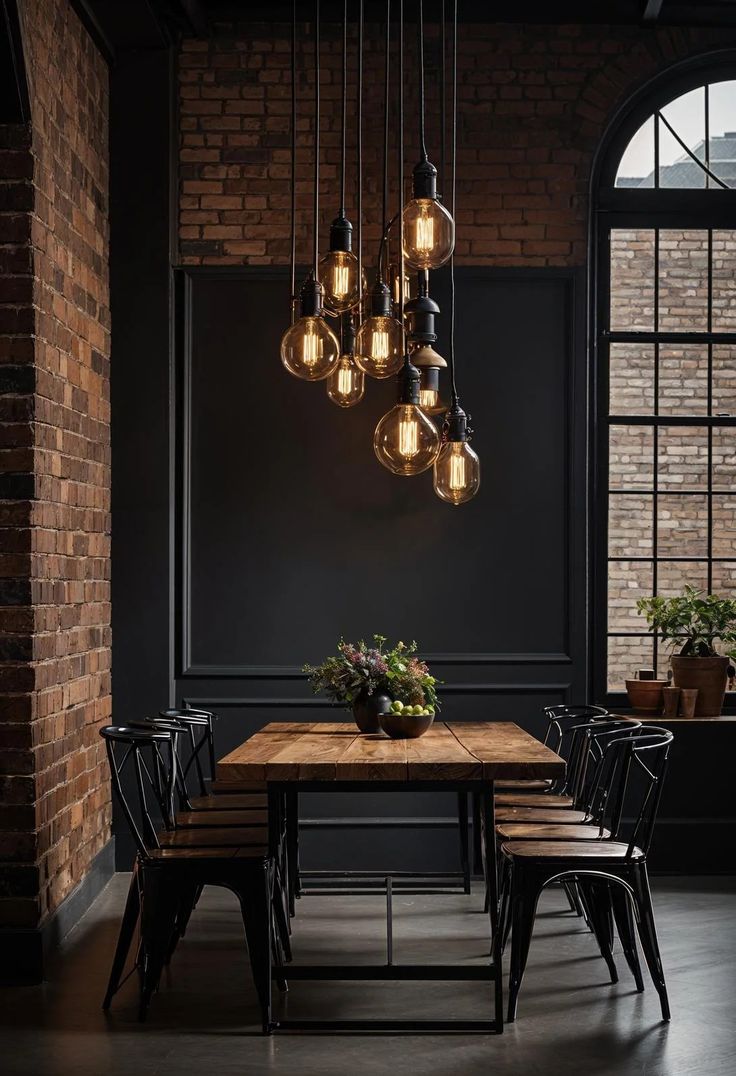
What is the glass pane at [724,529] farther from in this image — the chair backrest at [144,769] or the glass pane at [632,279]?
the chair backrest at [144,769]

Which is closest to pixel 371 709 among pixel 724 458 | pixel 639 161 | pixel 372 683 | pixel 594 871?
pixel 372 683

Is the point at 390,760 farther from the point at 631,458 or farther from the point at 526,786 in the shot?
the point at 631,458

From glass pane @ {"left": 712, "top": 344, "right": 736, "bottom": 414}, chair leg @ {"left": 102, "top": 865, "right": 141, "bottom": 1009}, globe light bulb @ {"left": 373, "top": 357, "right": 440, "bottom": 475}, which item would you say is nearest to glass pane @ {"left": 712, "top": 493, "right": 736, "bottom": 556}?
glass pane @ {"left": 712, "top": 344, "right": 736, "bottom": 414}

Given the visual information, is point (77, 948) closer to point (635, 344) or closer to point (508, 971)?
point (508, 971)

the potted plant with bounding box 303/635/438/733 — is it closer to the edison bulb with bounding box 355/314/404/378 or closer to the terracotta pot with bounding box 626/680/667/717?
the edison bulb with bounding box 355/314/404/378

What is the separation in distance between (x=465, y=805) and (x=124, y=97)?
147 inches

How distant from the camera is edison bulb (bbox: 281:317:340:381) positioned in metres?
4.04

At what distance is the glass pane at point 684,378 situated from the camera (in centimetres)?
645

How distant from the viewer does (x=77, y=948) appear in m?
4.88

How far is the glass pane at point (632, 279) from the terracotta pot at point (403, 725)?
2647 mm

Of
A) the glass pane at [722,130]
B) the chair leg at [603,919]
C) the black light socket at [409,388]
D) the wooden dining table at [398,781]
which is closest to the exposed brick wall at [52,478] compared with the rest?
the wooden dining table at [398,781]

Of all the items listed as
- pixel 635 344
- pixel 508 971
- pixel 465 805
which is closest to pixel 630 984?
pixel 508 971

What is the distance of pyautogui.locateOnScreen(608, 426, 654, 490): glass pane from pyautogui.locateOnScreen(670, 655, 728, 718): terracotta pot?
92 centimetres

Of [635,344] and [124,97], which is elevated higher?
[124,97]
